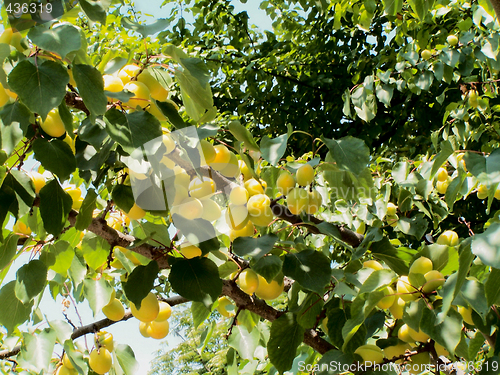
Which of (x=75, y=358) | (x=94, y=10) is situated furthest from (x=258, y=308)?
(x=94, y=10)

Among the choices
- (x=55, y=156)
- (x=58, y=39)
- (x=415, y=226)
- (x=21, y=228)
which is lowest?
(x=415, y=226)

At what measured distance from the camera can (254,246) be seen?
55 cm

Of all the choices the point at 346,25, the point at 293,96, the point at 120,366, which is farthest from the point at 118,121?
the point at 346,25

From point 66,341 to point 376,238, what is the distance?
584 mm

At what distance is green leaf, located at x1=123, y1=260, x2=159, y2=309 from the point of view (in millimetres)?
532

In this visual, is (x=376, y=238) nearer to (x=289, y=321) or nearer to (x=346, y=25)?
(x=289, y=321)

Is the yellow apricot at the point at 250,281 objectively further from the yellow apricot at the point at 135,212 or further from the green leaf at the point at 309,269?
the yellow apricot at the point at 135,212

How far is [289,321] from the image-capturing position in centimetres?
68

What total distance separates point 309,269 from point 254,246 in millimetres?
89

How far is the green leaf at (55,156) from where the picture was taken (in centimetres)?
49

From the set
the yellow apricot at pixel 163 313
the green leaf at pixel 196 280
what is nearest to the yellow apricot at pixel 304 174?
the green leaf at pixel 196 280

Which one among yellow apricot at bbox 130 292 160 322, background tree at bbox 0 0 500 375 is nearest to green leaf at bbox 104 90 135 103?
background tree at bbox 0 0 500 375

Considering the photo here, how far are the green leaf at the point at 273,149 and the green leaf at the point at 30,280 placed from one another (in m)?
0.35
